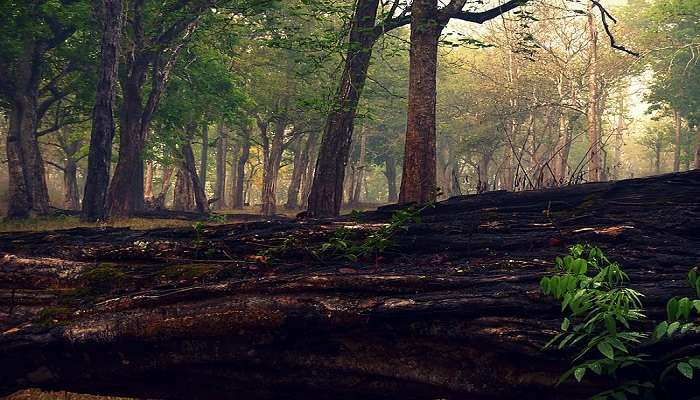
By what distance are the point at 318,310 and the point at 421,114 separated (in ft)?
26.1

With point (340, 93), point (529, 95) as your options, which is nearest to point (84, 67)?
point (340, 93)

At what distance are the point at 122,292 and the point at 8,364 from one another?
0.97 m

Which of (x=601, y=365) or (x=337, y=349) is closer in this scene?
(x=601, y=365)

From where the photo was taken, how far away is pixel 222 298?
4.29m

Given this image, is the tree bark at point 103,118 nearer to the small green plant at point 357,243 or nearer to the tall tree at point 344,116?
the tall tree at point 344,116

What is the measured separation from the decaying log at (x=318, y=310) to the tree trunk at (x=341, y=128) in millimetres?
7584

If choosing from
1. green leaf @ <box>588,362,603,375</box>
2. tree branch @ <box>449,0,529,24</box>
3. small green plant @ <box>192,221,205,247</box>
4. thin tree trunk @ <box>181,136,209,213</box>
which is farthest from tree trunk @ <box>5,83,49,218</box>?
green leaf @ <box>588,362,603,375</box>

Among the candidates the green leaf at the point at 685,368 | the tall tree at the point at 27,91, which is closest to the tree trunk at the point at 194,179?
the tall tree at the point at 27,91

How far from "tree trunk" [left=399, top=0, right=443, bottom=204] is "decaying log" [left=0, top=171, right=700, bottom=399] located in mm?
5747

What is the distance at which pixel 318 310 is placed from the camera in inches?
156

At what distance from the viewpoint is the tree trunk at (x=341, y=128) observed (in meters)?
12.6

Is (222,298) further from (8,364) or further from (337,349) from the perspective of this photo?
(8,364)

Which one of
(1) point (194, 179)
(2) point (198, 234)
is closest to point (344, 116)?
(2) point (198, 234)

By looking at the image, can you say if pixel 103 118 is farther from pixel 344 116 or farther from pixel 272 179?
pixel 272 179
